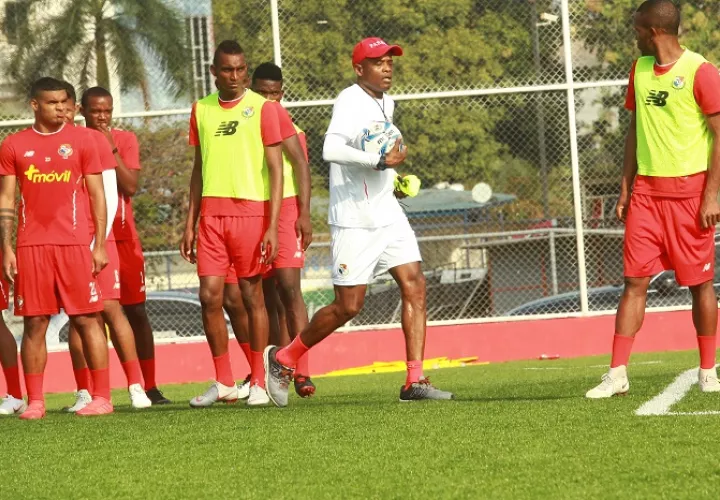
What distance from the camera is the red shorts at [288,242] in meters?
9.49

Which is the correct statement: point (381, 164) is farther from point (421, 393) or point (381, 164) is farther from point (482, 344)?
point (482, 344)

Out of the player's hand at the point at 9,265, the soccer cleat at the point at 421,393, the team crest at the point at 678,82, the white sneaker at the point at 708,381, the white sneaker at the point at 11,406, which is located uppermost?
the team crest at the point at 678,82

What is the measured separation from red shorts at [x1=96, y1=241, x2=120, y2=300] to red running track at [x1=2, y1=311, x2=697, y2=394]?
603 centimetres

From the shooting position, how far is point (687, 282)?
766 centimetres

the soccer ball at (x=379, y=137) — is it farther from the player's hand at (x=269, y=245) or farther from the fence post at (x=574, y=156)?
the fence post at (x=574, y=156)

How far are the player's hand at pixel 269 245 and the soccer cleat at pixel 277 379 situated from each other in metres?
0.57

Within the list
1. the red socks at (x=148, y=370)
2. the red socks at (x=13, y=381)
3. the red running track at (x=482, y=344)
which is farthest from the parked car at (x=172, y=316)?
the red socks at (x=13, y=381)

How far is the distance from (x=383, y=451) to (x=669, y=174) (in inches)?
107

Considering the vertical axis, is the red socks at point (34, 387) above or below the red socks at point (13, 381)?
above

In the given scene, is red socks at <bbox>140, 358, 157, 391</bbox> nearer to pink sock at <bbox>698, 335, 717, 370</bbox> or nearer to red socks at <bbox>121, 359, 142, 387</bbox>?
red socks at <bbox>121, 359, 142, 387</bbox>

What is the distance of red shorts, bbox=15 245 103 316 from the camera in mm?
8125

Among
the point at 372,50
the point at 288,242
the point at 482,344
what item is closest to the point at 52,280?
the point at 288,242

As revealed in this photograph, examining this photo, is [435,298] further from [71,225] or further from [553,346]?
[71,225]

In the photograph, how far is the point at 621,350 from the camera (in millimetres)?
7672
